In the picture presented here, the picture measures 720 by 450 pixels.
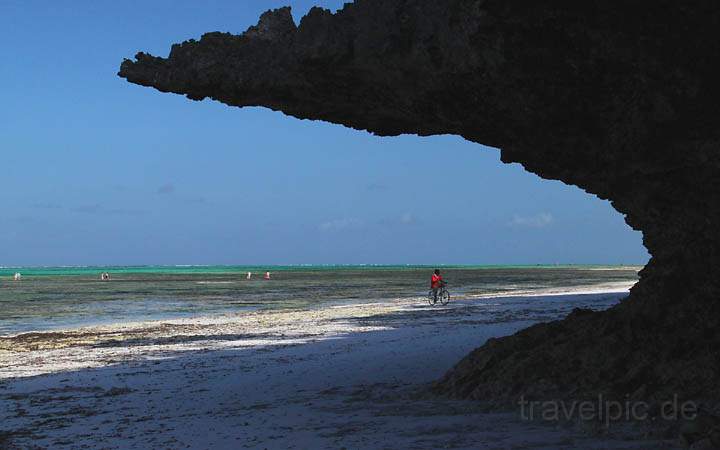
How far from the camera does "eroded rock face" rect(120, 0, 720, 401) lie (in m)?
4.86

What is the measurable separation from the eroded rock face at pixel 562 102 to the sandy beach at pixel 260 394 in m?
1.19

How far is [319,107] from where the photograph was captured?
24.1 feet

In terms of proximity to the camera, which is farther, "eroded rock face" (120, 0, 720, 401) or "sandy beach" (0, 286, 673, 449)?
"sandy beach" (0, 286, 673, 449)

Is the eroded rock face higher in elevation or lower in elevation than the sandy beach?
higher

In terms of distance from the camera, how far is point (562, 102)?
5.62 meters

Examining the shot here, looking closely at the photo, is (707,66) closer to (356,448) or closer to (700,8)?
(700,8)

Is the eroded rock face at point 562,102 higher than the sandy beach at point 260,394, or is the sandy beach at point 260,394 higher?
the eroded rock face at point 562,102

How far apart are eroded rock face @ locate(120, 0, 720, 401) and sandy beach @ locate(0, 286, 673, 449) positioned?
1185 mm

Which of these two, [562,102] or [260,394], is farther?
[260,394]

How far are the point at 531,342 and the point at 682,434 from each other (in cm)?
387

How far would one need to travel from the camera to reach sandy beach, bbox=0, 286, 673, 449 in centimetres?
634

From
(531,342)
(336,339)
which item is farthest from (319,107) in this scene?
(336,339)

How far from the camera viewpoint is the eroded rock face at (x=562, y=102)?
4.86 metres

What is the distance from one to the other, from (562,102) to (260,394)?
6.54 meters
